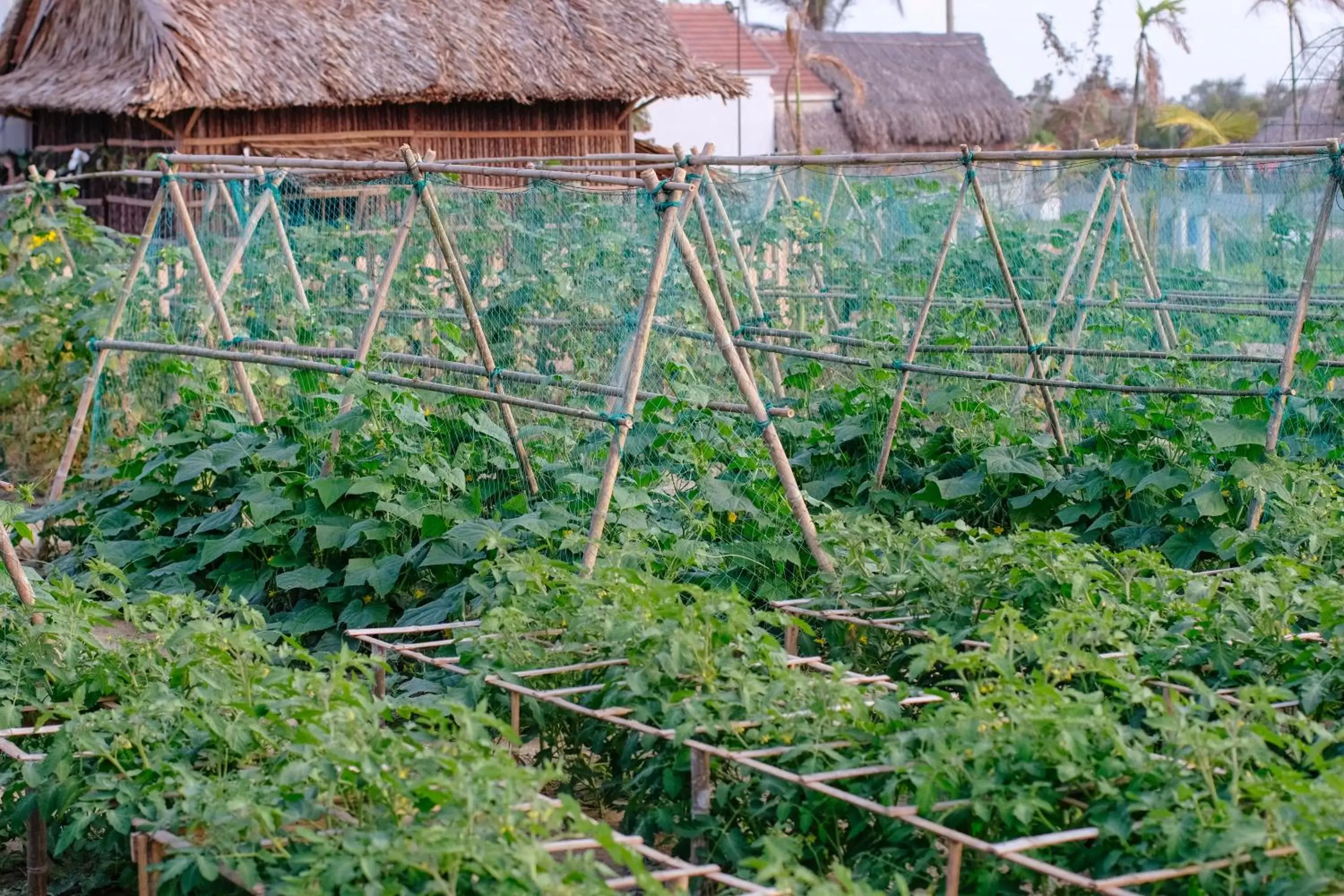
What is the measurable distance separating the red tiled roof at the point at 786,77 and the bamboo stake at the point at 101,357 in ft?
73.3

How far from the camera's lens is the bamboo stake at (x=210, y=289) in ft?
25.7

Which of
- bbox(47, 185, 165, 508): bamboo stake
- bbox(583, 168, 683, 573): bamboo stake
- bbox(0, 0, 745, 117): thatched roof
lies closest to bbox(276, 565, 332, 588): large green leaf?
bbox(583, 168, 683, 573): bamboo stake

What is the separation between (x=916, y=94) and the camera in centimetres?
3462

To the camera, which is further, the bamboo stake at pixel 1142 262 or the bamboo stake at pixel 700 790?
the bamboo stake at pixel 1142 262

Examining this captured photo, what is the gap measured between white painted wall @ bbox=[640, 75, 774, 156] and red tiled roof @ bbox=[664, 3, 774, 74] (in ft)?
1.86

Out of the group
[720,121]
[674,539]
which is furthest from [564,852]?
[720,121]

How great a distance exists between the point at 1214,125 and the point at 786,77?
7.88 meters

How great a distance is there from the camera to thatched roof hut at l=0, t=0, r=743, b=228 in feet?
52.4

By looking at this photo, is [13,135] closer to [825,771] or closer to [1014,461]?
[1014,461]

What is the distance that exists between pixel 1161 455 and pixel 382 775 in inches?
180

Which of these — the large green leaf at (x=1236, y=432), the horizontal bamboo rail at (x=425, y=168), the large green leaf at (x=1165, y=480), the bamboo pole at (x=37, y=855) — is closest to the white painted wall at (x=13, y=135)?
the horizontal bamboo rail at (x=425, y=168)

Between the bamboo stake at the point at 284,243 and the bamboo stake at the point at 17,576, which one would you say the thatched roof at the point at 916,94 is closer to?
the bamboo stake at the point at 284,243

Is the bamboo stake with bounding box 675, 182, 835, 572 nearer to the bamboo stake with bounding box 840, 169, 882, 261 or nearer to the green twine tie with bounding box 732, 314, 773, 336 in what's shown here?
the green twine tie with bounding box 732, 314, 773, 336

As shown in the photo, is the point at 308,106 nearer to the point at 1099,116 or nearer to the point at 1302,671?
the point at 1302,671
